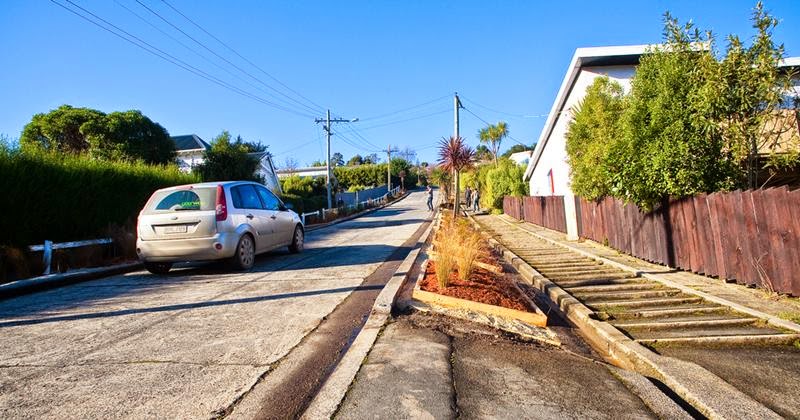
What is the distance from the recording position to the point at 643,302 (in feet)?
19.5

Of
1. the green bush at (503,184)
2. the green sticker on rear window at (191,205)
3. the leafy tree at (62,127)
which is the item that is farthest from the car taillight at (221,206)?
the leafy tree at (62,127)

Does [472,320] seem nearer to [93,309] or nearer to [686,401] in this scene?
[686,401]

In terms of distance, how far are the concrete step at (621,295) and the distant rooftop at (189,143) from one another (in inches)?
1736

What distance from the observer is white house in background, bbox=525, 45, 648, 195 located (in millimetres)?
17188

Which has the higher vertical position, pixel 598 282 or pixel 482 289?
pixel 482 289

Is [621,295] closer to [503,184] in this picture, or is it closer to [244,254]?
[244,254]

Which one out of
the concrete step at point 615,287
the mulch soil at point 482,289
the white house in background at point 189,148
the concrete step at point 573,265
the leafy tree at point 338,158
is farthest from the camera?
the leafy tree at point 338,158

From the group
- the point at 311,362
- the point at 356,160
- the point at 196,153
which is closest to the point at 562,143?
the point at 311,362

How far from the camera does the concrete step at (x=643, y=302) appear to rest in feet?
19.2

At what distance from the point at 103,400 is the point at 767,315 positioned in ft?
20.5

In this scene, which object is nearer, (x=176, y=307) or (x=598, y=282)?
(x=176, y=307)

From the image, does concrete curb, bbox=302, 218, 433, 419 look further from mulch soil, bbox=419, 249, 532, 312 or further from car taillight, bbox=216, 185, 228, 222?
car taillight, bbox=216, 185, 228, 222

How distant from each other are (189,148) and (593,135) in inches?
1665

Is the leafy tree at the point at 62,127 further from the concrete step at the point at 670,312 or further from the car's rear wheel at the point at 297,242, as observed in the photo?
the concrete step at the point at 670,312
